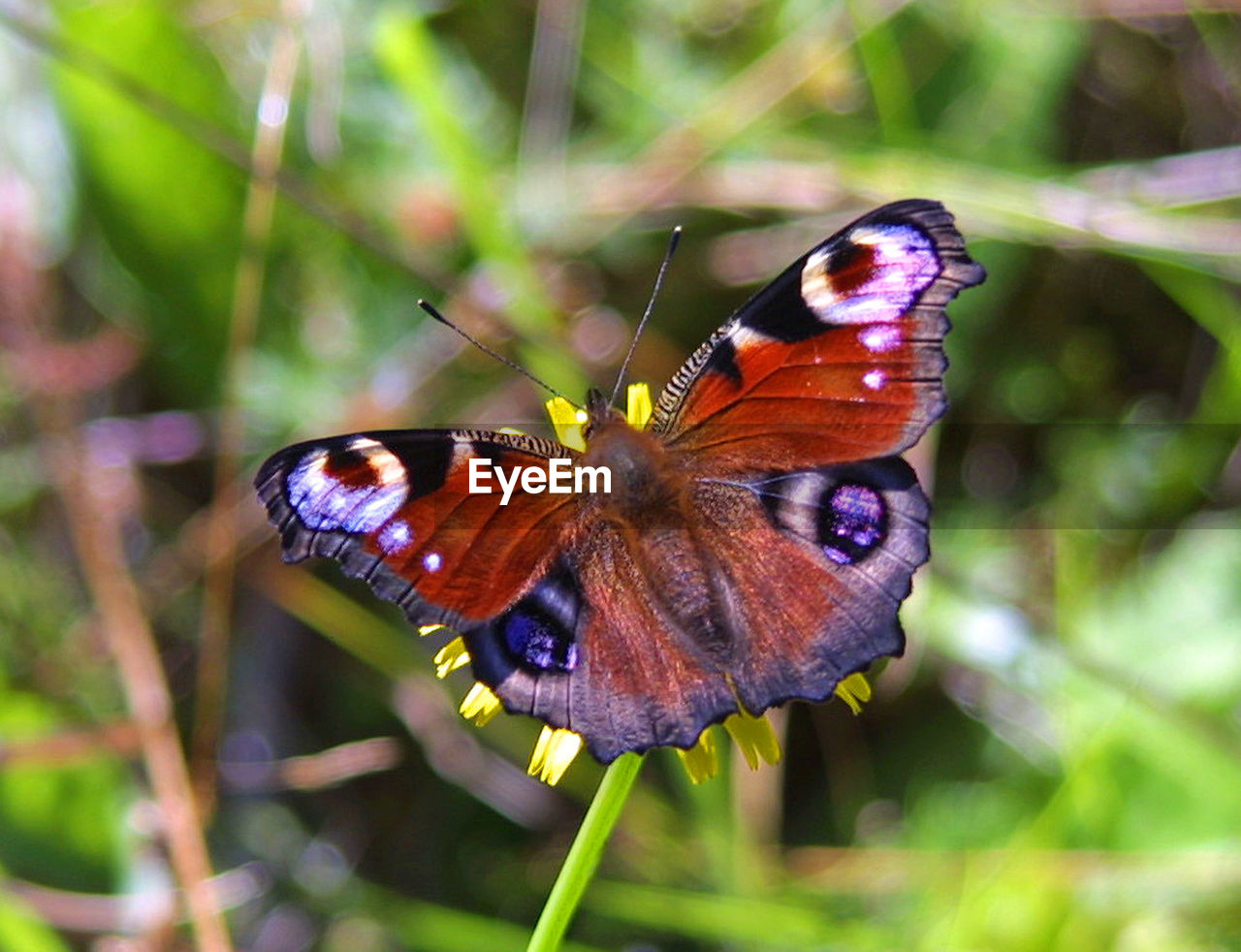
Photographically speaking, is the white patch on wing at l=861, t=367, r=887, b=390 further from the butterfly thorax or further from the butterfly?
the butterfly thorax

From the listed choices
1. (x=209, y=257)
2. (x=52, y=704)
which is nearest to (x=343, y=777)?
(x=52, y=704)

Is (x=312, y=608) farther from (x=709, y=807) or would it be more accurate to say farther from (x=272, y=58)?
(x=272, y=58)

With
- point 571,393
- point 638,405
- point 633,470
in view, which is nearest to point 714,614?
point 633,470

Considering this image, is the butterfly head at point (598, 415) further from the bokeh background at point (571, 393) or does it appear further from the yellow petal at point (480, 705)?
the bokeh background at point (571, 393)

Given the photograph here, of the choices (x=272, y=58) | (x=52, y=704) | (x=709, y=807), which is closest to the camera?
(x=709, y=807)

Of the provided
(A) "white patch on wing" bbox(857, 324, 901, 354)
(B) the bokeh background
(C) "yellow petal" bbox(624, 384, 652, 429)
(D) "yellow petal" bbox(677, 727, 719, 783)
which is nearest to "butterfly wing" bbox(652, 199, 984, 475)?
(A) "white patch on wing" bbox(857, 324, 901, 354)

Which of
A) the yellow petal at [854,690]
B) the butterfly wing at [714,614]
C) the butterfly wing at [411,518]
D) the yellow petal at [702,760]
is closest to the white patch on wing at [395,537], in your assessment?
the butterfly wing at [411,518]
